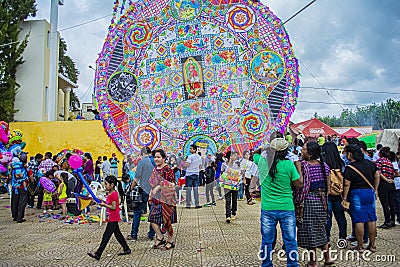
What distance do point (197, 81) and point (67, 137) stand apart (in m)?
11.4

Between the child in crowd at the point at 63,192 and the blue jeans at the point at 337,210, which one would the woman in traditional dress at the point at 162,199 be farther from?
the child in crowd at the point at 63,192

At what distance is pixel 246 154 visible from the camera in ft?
14.1

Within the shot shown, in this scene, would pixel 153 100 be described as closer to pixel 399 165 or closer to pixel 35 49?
pixel 399 165

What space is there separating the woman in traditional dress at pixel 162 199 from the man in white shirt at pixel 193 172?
301 mm

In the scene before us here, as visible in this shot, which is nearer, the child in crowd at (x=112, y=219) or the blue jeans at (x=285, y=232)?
the blue jeans at (x=285, y=232)

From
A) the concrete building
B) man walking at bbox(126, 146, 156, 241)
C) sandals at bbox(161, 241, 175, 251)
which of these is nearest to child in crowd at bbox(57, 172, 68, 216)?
man walking at bbox(126, 146, 156, 241)

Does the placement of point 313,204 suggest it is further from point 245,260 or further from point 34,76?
point 34,76

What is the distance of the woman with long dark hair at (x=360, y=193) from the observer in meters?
4.49

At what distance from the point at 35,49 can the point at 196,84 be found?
1459cm

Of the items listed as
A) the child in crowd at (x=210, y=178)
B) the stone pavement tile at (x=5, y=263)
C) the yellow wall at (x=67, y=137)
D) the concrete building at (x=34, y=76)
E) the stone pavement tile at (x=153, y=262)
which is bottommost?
the stone pavement tile at (x=5, y=263)

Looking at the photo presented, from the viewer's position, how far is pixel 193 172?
17.2 feet

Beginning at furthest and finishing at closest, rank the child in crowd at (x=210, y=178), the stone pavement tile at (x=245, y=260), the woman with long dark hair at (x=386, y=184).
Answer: the woman with long dark hair at (x=386, y=184) → the child in crowd at (x=210, y=178) → the stone pavement tile at (x=245, y=260)

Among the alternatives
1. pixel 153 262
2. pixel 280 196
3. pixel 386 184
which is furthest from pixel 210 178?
pixel 386 184

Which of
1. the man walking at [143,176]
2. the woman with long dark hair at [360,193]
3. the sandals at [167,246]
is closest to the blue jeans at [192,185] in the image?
the man walking at [143,176]
